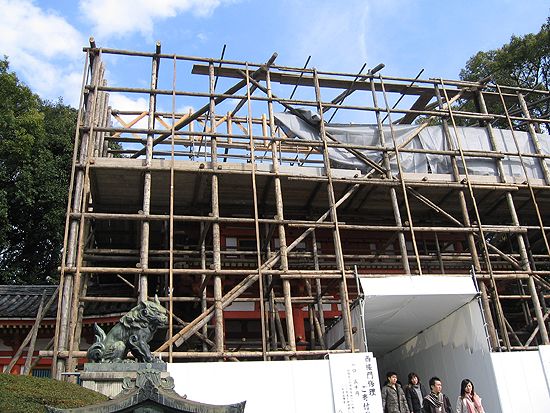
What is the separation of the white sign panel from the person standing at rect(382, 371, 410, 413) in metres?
0.41

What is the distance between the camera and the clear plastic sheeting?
14.0 meters

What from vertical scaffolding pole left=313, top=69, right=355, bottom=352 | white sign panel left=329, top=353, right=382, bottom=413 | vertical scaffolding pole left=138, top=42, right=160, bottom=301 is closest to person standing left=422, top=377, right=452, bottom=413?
white sign panel left=329, top=353, right=382, bottom=413

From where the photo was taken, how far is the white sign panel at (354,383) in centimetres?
994

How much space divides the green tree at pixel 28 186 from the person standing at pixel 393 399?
50.9ft

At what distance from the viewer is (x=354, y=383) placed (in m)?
10.2

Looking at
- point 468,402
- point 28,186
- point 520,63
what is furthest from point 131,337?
point 520,63

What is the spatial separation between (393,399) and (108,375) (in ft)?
15.7

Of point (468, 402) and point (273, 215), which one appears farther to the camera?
point (273, 215)

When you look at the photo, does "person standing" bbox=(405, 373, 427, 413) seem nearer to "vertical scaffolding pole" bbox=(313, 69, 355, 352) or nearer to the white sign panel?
the white sign panel

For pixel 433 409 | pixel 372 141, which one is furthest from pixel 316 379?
pixel 372 141

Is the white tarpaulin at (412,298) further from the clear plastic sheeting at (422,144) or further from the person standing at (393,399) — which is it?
the clear plastic sheeting at (422,144)

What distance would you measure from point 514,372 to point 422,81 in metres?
7.75

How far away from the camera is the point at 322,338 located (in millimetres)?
12484

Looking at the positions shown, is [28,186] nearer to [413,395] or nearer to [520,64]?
[413,395]
